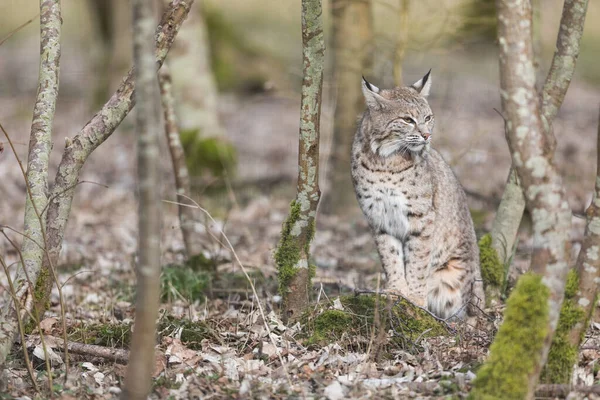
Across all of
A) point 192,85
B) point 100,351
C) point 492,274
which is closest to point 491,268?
point 492,274

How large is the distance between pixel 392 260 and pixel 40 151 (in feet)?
8.39

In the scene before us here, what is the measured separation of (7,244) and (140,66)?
5.31 meters

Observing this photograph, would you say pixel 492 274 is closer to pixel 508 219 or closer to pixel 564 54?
pixel 508 219

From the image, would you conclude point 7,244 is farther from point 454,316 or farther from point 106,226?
point 454,316

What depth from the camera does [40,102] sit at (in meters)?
4.43

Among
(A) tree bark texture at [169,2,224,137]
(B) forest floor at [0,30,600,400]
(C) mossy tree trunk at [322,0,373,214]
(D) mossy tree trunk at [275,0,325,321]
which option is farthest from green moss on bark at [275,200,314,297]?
(A) tree bark texture at [169,2,224,137]

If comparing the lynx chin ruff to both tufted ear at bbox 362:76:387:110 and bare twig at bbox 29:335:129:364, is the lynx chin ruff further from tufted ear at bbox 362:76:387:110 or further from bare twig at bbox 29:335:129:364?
bare twig at bbox 29:335:129:364

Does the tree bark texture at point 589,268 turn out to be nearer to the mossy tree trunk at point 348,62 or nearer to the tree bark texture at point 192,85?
the mossy tree trunk at point 348,62

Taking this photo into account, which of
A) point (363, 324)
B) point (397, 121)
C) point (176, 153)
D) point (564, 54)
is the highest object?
point (564, 54)

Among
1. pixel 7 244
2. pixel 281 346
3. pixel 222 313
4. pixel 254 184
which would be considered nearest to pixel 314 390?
pixel 281 346

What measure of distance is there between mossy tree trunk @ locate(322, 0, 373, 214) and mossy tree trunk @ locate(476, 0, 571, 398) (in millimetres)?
5015

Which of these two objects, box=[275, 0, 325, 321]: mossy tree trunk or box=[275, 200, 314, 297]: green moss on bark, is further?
box=[275, 200, 314, 297]: green moss on bark

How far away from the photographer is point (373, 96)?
5.48m

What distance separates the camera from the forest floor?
13.1 feet
